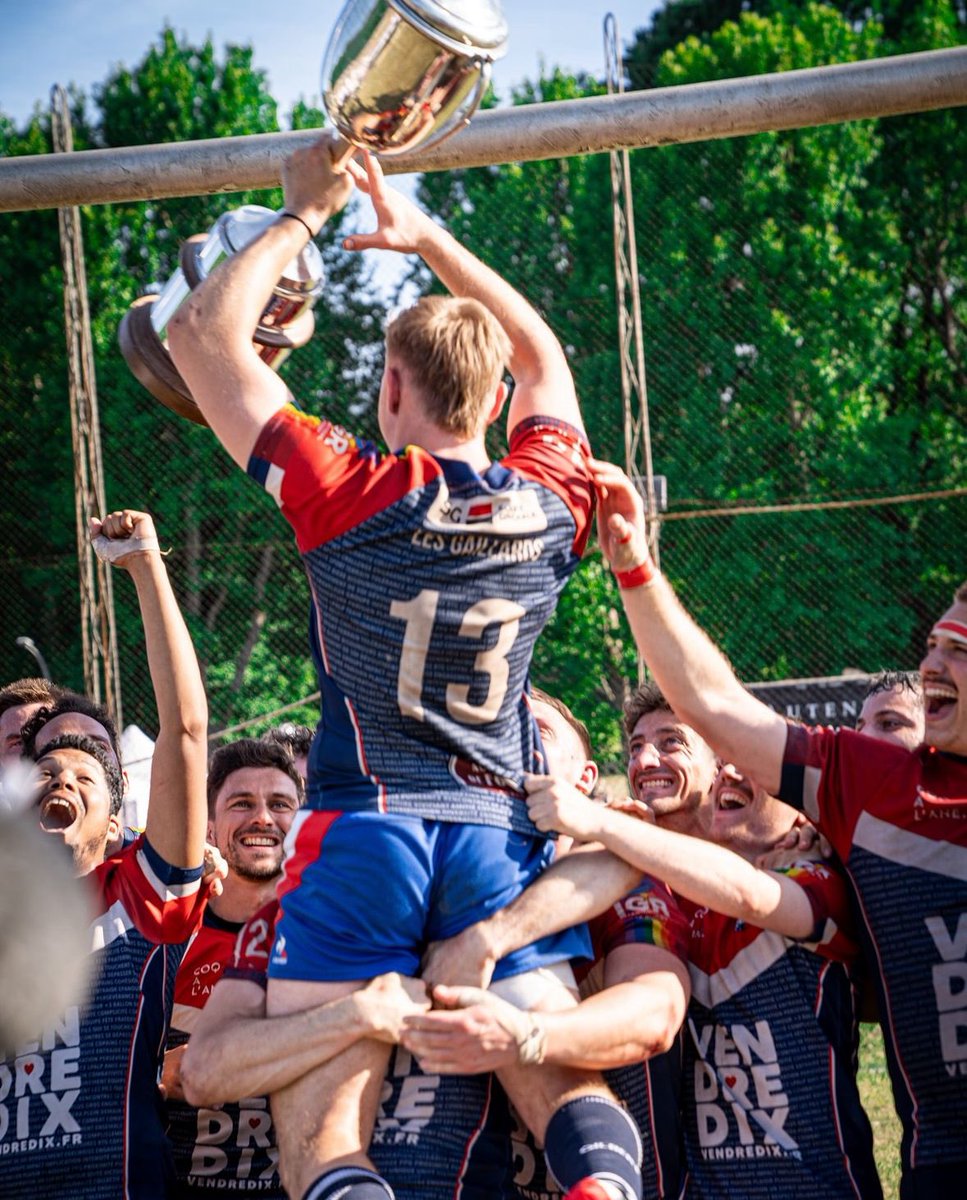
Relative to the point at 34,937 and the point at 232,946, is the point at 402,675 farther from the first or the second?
the point at 232,946

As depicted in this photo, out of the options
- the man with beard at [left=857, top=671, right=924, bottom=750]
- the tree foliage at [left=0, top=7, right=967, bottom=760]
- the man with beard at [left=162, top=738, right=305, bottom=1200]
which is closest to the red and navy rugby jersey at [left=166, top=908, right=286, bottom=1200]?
the man with beard at [left=162, top=738, right=305, bottom=1200]

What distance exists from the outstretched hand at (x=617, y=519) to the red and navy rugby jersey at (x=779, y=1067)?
0.76 meters

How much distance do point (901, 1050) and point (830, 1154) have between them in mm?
263

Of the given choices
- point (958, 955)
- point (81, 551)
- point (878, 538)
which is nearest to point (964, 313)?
point (878, 538)

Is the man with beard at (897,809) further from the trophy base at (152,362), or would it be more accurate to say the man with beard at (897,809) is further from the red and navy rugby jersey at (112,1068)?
the red and navy rugby jersey at (112,1068)

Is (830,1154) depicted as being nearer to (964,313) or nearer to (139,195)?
(139,195)

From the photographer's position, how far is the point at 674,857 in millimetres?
2637

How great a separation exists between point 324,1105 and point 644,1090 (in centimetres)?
82

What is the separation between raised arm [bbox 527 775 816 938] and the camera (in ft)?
8.39

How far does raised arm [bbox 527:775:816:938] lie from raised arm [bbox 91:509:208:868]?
82cm

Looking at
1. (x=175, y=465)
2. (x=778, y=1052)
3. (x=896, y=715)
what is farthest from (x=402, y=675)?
(x=175, y=465)

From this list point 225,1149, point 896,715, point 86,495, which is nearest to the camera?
point 225,1149

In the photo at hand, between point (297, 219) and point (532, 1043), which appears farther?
point (297, 219)

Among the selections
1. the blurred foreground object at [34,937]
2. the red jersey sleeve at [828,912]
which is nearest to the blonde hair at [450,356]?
the red jersey sleeve at [828,912]
